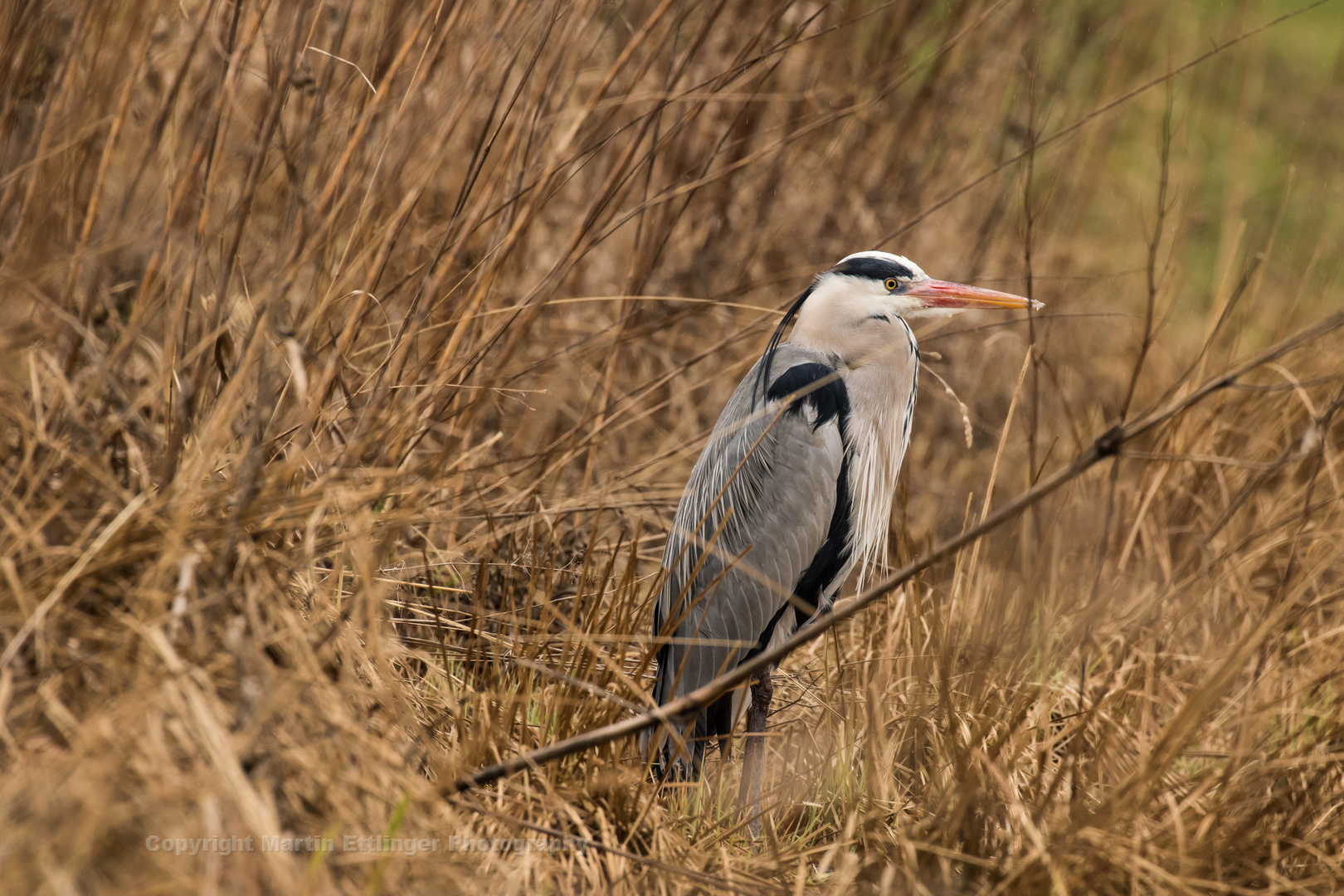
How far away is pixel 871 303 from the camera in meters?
2.69

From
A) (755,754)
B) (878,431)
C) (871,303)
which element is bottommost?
(755,754)

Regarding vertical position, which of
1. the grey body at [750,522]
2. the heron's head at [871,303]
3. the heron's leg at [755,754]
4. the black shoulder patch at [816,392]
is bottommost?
the heron's leg at [755,754]

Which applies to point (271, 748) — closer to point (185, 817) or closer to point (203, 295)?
point (185, 817)

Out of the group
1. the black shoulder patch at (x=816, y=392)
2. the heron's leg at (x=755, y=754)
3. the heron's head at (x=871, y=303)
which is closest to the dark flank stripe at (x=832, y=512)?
the black shoulder patch at (x=816, y=392)

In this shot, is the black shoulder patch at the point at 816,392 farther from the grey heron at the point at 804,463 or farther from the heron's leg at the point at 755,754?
the heron's leg at the point at 755,754

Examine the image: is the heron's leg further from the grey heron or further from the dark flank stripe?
the dark flank stripe

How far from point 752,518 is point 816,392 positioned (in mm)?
376

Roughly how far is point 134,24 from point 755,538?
1895 mm

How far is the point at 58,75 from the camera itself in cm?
206

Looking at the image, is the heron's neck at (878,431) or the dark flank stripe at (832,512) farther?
the heron's neck at (878,431)

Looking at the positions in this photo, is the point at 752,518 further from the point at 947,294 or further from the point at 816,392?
the point at 947,294

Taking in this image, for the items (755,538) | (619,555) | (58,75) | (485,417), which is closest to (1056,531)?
(755,538)

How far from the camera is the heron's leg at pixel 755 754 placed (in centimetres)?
231

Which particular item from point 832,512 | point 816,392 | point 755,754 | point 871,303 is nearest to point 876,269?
point 871,303
